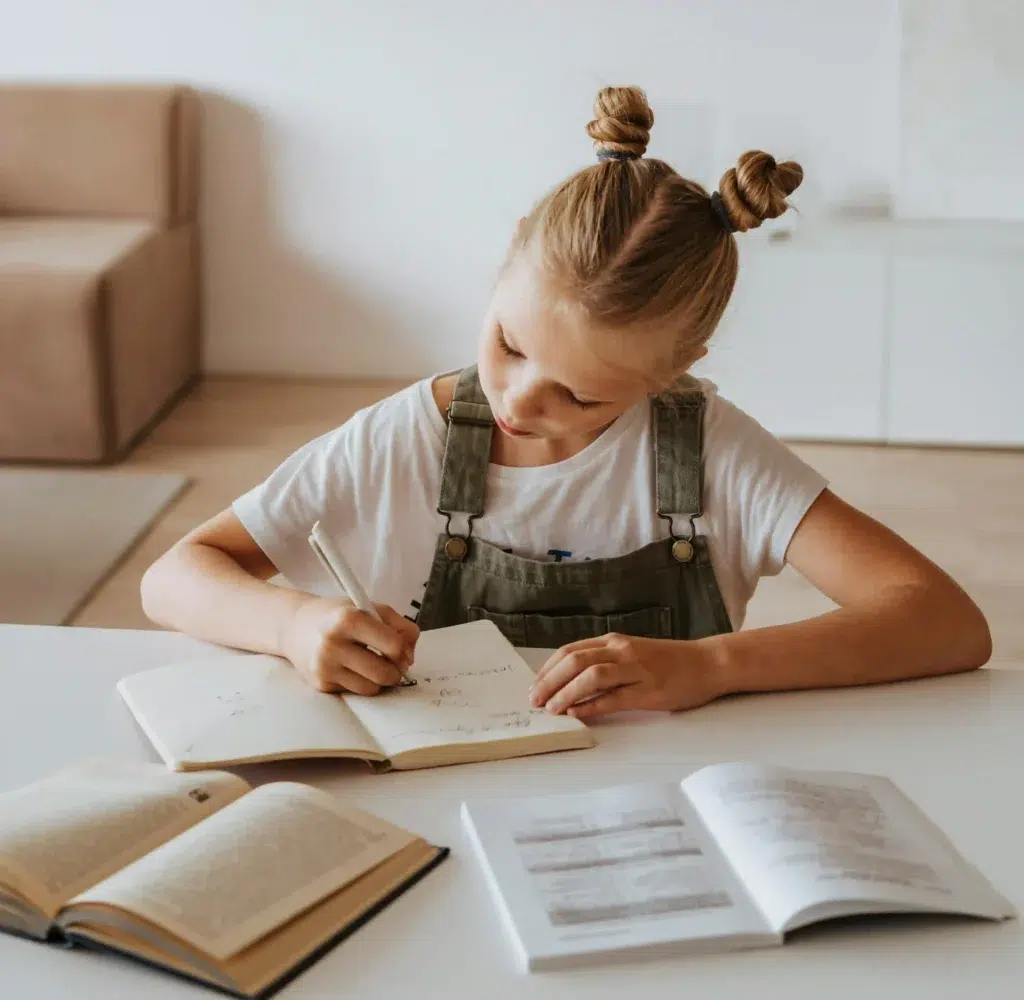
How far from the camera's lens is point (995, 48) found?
3484mm

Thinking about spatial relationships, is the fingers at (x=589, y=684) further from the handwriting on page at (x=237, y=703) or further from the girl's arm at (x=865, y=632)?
the handwriting on page at (x=237, y=703)

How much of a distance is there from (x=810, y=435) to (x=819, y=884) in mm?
2968

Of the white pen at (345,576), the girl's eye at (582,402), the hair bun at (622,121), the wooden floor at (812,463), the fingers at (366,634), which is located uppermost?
the hair bun at (622,121)

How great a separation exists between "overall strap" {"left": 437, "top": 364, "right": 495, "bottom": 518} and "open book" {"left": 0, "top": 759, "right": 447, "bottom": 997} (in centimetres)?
49

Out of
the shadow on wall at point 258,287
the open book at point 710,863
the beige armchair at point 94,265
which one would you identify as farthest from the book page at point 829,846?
the shadow on wall at point 258,287

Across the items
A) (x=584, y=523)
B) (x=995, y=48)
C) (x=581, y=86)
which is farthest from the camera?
(x=581, y=86)

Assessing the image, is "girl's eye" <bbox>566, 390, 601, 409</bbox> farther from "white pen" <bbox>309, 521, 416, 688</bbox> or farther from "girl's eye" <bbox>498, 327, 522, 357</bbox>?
"white pen" <bbox>309, 521, 416, 688</bbox>

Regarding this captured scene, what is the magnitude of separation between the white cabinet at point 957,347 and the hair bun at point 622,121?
2547 mm

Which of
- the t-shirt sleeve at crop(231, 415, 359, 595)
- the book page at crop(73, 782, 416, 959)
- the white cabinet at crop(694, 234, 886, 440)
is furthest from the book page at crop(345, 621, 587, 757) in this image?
the white cabinet at crop(694, 234, 886, 440)

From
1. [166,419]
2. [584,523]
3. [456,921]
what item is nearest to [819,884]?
[456,921]

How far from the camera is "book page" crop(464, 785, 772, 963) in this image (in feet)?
2.58

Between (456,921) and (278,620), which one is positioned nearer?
(456,921)

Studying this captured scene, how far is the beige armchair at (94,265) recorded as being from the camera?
10.7 ft

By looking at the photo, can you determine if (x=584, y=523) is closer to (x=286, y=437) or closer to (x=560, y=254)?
(x=560, y=254)
